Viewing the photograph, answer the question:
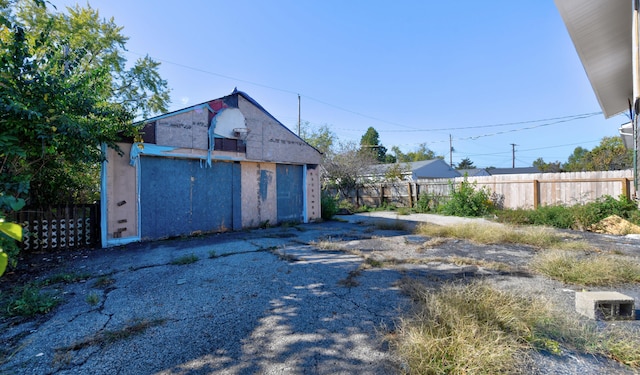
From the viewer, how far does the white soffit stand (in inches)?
211

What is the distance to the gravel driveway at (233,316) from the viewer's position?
219cm

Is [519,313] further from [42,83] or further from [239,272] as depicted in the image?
[42,83]

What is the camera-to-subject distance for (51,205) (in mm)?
6266

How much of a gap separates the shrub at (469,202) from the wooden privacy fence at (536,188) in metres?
0.58

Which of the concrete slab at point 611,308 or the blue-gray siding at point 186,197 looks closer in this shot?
the concrete slab at point 611,308

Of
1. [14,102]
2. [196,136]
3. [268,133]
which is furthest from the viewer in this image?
[268,133]

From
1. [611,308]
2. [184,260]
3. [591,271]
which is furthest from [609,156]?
[184,260]

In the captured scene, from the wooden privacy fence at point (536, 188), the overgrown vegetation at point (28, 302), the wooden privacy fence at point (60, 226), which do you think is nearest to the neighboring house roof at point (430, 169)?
the wooden privacy fence at point (536, 188)

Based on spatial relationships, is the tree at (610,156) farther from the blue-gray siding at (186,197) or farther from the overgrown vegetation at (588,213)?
the blue-gray siding at (186,197)

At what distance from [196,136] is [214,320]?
239 inches

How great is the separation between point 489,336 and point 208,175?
7.62 metres

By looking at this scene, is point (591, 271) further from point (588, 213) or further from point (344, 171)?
point (344, 171)

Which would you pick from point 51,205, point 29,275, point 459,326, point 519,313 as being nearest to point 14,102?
point 29,275

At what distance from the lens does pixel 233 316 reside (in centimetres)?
296
